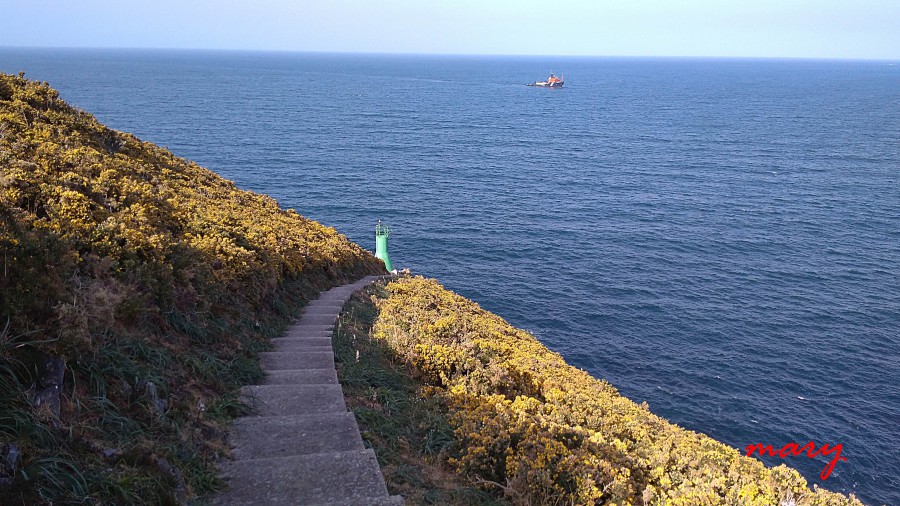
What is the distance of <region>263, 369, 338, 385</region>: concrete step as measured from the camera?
9.43m

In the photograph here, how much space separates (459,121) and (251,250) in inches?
4631

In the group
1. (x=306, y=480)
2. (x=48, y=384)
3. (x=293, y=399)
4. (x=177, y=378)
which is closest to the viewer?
(x=48, y=384)

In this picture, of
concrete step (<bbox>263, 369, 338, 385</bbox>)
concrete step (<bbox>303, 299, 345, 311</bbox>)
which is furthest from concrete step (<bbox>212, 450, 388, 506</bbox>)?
concrete step (<bbox>303, 299, 345, 311</bbox>)

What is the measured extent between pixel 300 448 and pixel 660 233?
57958mm

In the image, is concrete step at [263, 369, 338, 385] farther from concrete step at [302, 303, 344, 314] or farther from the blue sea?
the blue sea

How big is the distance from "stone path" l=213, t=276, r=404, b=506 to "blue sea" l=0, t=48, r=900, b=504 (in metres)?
28.4

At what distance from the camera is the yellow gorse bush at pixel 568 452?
23.9 feet

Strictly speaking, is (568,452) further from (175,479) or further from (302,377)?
(175,479)

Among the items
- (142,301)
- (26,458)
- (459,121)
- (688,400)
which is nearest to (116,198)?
(142,301)

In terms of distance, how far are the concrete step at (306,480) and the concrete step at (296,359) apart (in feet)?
11.9

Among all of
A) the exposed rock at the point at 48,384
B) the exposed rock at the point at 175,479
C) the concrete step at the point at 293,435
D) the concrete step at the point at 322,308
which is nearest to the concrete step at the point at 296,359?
the concrete step at the point at 293,435

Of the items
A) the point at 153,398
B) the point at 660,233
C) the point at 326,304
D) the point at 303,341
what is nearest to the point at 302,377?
the point at 303,341

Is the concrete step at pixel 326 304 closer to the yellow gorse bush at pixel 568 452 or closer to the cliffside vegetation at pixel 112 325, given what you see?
the cliffside vegetation at pixel 112 325

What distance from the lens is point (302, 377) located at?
9.66 meters
